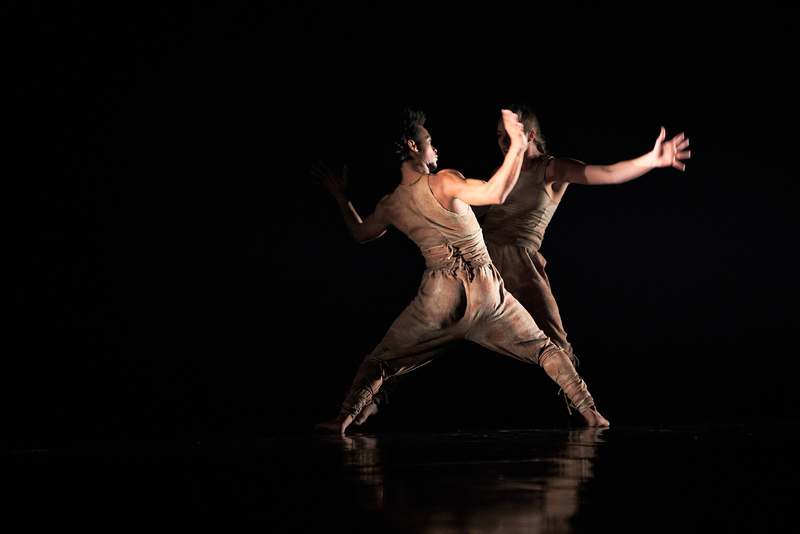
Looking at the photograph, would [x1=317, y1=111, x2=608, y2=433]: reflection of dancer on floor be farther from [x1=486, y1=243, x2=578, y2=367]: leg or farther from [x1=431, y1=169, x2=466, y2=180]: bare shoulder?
[x1=486, y1=243, x2=578, y2=367]: leg

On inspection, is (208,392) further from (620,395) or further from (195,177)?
(620,395)

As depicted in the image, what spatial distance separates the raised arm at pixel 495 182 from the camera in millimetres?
2590

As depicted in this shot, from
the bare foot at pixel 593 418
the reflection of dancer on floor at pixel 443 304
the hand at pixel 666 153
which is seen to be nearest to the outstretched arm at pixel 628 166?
the hand at pixel 666 153

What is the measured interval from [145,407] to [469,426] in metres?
1.83

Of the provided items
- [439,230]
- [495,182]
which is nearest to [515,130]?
[495,182]

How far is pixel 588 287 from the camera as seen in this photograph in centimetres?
521

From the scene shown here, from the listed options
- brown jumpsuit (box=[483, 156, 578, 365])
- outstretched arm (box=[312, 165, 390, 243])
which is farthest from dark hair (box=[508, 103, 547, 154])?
outstretched arm (box=[312, 165, 390, 243])

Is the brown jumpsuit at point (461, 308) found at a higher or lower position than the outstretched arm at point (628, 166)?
lower

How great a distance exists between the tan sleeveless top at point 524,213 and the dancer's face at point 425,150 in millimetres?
440

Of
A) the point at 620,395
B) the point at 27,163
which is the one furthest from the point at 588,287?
the point at 27,163

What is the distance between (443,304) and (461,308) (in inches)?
2.8

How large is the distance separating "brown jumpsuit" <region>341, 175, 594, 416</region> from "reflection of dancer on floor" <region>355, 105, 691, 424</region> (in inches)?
12.2

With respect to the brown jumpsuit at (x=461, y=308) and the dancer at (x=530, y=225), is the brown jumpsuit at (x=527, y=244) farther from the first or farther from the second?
the brown jumpsuit at (x=461, y=308)

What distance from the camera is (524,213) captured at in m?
3.40
